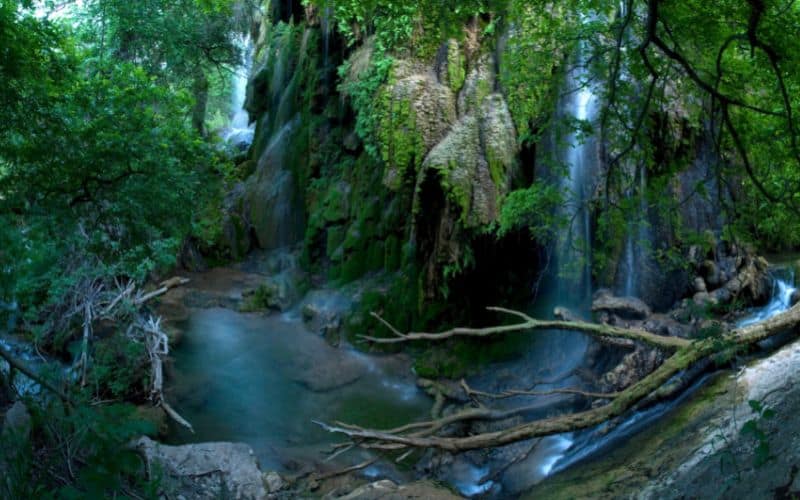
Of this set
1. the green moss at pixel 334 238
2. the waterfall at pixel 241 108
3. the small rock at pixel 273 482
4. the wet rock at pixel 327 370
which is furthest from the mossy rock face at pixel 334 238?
the small rock at pixel 273 482

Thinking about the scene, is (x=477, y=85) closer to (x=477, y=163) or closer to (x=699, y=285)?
(x=477, y=163)

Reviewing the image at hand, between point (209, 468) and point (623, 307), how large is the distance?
19.1 feet

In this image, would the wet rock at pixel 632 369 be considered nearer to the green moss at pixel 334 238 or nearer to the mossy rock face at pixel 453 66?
the mossy rock face at pixel 453 66

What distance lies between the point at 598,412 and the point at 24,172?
6287 millimetres

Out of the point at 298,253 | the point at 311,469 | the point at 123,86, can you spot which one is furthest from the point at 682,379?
the point at 298,253

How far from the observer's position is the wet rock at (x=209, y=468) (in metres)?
6.07

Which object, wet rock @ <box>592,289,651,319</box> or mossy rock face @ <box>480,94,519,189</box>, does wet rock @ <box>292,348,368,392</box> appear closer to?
mossy rock face @ <box>480,94,519,189</box>

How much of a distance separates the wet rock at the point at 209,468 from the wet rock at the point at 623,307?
16.9 feet

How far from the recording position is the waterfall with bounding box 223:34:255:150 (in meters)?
21.5

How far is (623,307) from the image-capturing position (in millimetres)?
8469

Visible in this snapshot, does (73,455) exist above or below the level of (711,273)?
A: below

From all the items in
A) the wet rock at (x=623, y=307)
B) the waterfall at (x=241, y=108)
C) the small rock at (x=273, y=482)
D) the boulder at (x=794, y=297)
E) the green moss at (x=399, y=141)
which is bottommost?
the small rock at (x=273, y=482)

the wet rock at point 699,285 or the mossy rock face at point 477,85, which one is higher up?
the mossy rock face at point 477,85

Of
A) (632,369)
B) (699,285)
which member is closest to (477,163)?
(699,285)
